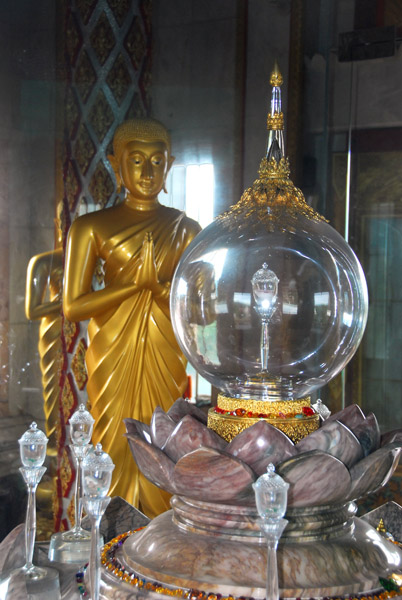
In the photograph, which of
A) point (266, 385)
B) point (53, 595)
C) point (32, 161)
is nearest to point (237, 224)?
point (266, 385)

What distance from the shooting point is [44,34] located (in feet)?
10.5

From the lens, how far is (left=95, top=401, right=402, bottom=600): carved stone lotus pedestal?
4.53ft

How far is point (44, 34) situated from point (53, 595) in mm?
2200

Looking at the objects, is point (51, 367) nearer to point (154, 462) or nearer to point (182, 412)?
point (182, 412)

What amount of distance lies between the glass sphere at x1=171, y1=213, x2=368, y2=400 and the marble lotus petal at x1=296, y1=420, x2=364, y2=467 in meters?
0.20

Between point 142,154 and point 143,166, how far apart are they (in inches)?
1.5

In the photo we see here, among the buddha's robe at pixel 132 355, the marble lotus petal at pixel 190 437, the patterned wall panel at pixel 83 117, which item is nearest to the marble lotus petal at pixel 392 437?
the marble lotus petal at pixel 190 437

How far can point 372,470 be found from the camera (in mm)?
1483

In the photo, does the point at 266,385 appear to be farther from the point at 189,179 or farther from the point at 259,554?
the point at 189,179

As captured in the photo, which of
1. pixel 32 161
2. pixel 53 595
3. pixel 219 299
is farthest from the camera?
pixel 32 161

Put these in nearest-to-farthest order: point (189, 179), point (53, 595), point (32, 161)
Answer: point (53, 595) → point (32, 161) → point (189, 179)

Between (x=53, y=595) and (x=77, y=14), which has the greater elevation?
(x=77, y=14)

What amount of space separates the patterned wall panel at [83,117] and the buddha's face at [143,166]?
1.04 feet

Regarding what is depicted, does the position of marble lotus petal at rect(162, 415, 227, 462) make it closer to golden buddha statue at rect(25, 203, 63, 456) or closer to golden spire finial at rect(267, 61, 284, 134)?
golden spire finial at rect(267, 61, 284, 134)
